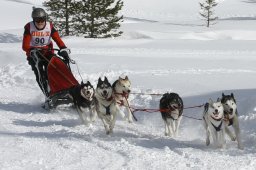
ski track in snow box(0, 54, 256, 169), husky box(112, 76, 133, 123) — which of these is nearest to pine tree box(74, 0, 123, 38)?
ski track in snow box(0, 54, 256, 169)

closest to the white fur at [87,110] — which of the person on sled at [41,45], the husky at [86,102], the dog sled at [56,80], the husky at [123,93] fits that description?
the husky at [86,102]

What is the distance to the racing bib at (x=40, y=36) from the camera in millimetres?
7586

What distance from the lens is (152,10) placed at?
4947 centimetres

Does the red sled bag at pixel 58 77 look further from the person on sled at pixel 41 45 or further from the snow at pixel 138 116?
the snow at pixel 138 116


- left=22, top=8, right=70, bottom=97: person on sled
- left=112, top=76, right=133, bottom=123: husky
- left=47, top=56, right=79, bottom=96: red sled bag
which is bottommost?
left=112, top=76, right=133, bottom=123: husky

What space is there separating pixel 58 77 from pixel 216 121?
3.10m

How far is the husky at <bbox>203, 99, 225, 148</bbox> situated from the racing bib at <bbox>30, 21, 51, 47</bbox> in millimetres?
3408

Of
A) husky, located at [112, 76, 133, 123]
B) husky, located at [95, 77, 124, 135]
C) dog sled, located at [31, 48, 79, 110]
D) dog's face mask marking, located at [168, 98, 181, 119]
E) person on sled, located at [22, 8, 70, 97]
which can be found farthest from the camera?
person on sled, located at [22, 8, 70, 97]

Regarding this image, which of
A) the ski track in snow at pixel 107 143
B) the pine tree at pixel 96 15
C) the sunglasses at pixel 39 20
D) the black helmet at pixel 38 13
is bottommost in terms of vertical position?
the ski track in snow at pixel 107 143

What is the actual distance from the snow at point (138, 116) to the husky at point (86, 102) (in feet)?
0.50

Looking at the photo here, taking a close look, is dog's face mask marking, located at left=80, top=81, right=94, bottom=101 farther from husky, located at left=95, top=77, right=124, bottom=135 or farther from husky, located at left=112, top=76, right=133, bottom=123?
husky, located at left=112, top=76, right=133, bottom=123

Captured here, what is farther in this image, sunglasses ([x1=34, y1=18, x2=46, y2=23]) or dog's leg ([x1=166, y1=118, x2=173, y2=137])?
sunglasses ([x1=34, y1=18, x2=46, y2=23])

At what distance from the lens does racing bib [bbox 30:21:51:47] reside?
7.59m

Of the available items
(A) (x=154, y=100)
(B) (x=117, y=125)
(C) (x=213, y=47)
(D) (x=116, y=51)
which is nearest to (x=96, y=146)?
(B) (x=117, y=125)
